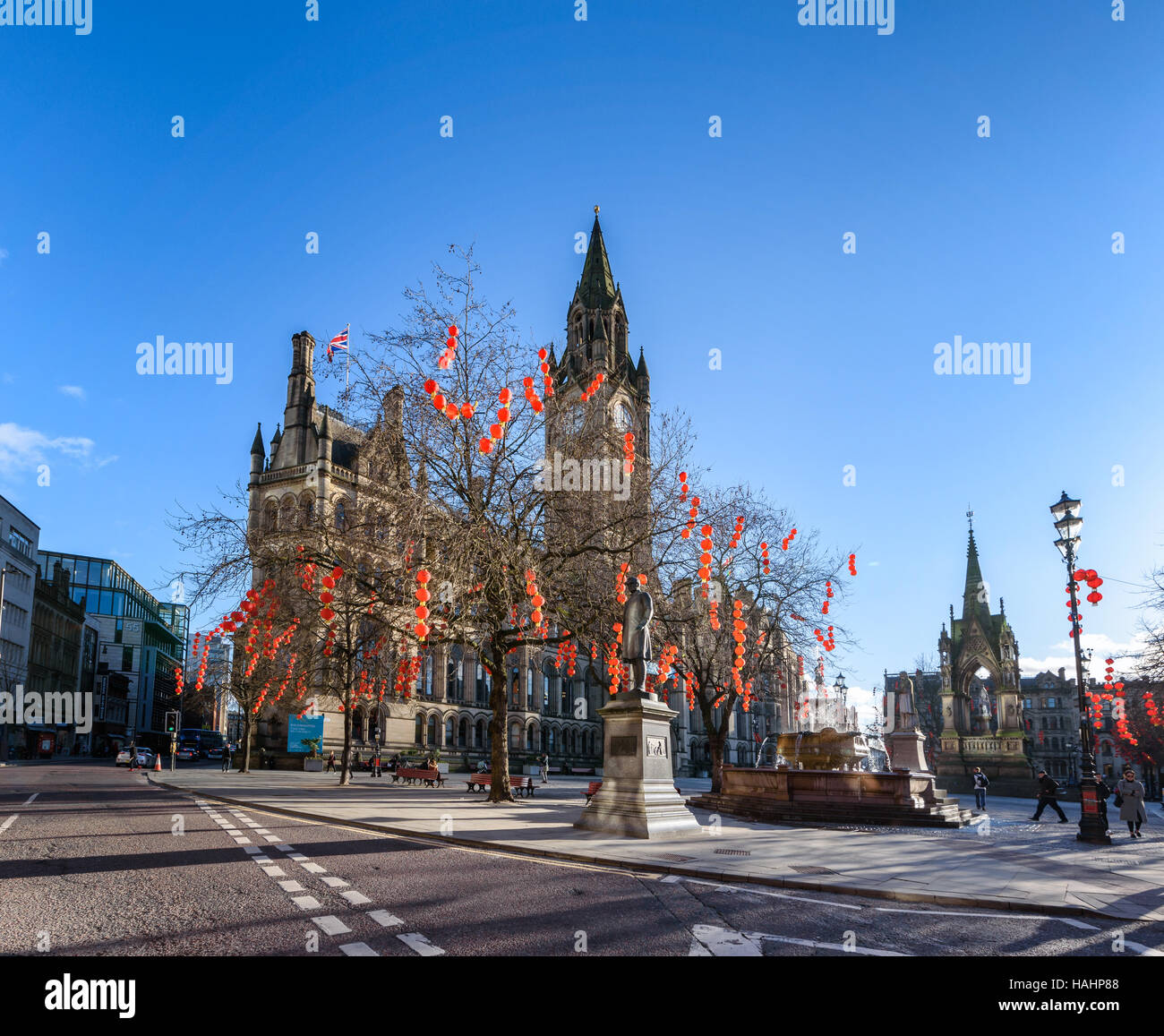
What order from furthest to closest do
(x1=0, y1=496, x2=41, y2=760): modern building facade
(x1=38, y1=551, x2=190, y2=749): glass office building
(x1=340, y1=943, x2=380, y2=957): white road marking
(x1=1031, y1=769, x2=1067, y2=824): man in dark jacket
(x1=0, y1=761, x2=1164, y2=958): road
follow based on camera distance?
(x1=38, y1=551, x2=190, y2=749): glass office building, (x1=0, y1=496, x2=41, y2=760): modern building facade, (x1=1031, y1=769, x2=1067, y2=824): man in dark jacket, (x1=0, y1=761, x2=1164, y2=958): road, (x1=340, y1=943, x2=380, y2=957): white road marking

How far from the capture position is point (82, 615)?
302 feet

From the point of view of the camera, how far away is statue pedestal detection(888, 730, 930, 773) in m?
27.5

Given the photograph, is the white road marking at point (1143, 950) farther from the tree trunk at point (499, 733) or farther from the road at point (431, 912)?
the tree trunk at point (499, 733)

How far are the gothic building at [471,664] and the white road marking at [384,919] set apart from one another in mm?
28108

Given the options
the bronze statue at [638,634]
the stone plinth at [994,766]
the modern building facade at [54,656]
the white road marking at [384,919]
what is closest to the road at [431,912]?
the white road marking at [384,919]

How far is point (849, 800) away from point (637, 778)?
305 inches

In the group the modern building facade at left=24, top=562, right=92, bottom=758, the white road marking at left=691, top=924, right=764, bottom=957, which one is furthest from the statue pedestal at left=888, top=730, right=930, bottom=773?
the modern building facade at left=24, top=562, right=92, bottom=758

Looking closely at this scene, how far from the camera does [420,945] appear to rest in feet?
20.3

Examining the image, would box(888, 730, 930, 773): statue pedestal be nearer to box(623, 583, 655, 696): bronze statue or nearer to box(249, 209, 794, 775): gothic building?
box(249, 209, 794, 775): gothic building

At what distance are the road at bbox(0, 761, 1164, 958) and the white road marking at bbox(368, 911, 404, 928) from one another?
0.05 ft

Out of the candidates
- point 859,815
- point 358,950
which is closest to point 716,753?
point 859,815

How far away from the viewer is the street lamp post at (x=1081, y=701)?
18594 mm

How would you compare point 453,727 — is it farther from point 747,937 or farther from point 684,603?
point 747,937
